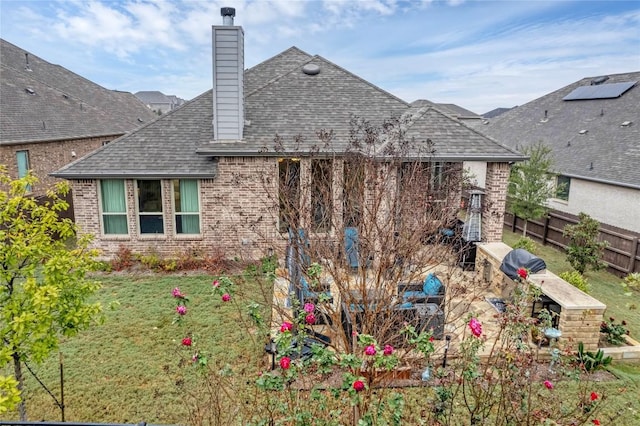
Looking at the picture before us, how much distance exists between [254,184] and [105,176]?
434 cm

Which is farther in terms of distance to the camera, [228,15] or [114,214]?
[114,214]

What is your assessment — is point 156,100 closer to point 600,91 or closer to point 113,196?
point 113,196

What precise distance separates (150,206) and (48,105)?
1454 centimetres

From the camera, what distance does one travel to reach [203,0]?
14070 mm

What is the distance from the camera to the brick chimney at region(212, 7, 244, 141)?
39.9 feet

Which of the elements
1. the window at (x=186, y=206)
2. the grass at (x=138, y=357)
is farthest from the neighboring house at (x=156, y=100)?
the grass at (x=138, y=357)

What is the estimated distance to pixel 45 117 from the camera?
20.9m

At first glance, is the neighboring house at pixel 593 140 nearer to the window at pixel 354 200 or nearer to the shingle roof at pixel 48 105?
the window at pixel 354 200

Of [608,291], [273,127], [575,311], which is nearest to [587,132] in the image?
[608,291]

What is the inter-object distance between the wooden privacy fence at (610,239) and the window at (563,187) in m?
1.84

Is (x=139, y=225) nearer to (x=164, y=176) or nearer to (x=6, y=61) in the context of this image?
(x=164, y=176)

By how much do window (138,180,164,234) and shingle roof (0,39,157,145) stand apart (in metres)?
8.61

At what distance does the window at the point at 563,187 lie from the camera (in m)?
17.7

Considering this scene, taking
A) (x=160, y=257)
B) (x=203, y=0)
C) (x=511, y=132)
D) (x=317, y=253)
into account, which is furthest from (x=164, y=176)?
(x=511, y=132)
